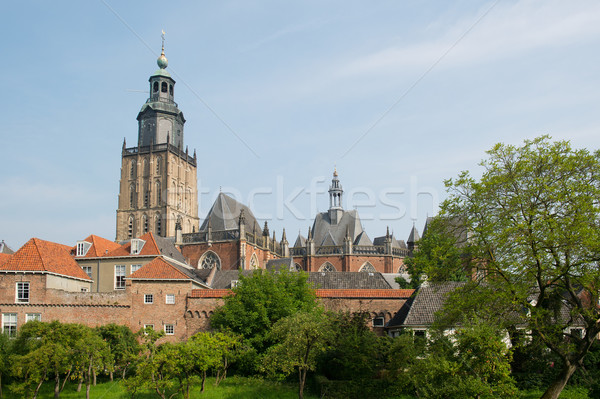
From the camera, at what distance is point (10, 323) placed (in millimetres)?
37875

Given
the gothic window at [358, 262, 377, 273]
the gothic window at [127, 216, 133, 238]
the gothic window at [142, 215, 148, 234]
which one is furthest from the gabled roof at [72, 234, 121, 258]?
the gothic window at [127, 216, 133, 238]

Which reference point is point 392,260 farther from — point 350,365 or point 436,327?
point 436,327

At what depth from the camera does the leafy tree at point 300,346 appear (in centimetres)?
2941

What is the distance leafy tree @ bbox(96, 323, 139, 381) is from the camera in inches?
1357

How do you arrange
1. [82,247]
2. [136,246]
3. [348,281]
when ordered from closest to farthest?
[348,281]
[136,246]
[82,247]

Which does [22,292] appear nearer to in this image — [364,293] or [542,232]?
[364,293]

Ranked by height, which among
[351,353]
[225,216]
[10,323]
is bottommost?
[351,353]

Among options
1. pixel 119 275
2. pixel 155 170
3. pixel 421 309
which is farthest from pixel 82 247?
pixel 155 170

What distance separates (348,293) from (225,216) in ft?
91.1

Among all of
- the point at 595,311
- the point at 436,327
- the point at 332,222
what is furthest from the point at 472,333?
the point at 332,222

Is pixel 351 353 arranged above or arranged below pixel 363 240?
below

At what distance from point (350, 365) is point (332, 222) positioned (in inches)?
1674

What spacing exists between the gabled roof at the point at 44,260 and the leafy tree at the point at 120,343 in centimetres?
646

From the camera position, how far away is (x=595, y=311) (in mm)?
22281
